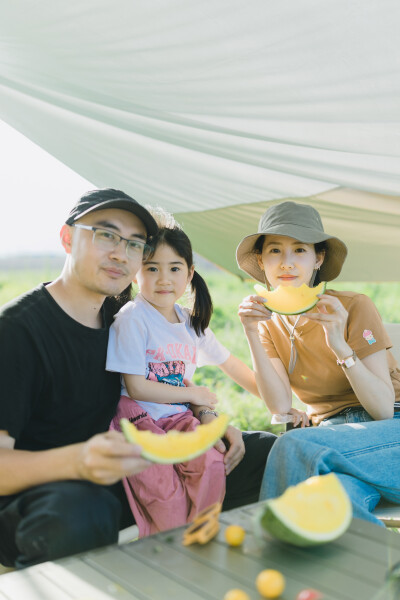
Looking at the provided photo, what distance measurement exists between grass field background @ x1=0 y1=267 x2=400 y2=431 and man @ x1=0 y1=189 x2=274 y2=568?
8.62 feet

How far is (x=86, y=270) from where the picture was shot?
2275 mm

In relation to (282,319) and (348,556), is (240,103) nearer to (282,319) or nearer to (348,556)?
(282,319)

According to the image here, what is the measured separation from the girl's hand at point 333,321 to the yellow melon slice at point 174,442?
3.24 feet

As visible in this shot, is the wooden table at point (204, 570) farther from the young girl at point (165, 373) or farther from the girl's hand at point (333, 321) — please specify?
the girl's hand at point (333, 321)

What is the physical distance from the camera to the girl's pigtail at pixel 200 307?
292 cm

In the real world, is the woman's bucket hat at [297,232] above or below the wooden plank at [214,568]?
above

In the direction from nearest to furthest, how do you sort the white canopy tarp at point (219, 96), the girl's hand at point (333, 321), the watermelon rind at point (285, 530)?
the watermelon rind at point (285, 530)
the white canopy tarp at point (219, 96)
the girl's hand at point (333, 321)

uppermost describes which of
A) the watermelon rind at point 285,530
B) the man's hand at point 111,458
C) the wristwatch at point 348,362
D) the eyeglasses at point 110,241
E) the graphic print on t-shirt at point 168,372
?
the eyeglasses at point 110,241

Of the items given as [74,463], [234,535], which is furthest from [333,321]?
[74,463]

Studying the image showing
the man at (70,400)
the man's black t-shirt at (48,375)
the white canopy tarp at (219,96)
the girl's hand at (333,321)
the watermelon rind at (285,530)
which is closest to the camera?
the watermelon rind at (285,530)

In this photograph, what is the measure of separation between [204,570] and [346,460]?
0.96m

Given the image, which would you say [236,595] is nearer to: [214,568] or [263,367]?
[214,568]

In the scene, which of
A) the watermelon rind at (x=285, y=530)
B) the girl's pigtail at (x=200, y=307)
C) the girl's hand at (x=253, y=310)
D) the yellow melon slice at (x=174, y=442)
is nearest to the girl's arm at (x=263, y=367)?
the girl's hand at (x=253, y=310)

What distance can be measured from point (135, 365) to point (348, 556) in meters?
1.10
